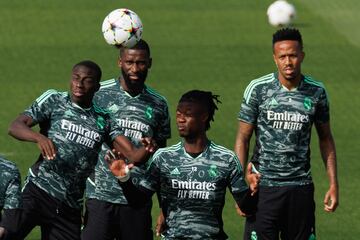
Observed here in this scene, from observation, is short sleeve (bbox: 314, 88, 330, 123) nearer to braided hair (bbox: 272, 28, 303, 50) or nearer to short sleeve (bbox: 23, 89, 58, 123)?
braided hair (bbox: 272, 28, 303, 50)

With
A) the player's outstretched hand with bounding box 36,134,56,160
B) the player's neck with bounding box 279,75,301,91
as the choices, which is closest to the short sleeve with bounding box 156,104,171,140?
the player's neck with bounding box 279,75,301,91

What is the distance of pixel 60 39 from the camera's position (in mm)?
25906

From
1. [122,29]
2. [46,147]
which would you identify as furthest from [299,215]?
[122,29]

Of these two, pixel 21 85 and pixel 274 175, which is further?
pixel 21 85

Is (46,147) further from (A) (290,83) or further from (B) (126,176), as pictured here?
(A) (290,83)

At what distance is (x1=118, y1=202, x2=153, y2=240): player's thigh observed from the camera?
41.4 feet

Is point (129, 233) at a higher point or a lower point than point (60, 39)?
lower

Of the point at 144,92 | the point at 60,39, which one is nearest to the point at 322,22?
the point at 60,39

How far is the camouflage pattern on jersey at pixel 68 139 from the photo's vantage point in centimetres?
1224

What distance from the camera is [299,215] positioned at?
490 inches

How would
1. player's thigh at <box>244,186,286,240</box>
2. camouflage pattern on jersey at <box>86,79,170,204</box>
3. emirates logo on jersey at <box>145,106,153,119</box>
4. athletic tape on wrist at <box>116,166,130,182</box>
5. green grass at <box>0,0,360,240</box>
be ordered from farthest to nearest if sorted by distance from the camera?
green grass at <box>0,0,360,240</box>
emirates logo on jersey at <box>145,106,153,119</box>
camouflage pattern on jersey at <box>86,79,170,204</box>
player's thigh at <box>244,186,286,240</box>
athletic tape on wrist at <box>116,166,130,182</box>

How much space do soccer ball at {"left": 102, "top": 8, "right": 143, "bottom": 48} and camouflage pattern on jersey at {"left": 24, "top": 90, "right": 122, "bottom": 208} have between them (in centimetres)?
162

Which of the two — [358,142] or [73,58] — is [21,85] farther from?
[358,142]

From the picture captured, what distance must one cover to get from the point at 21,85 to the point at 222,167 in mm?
12395
